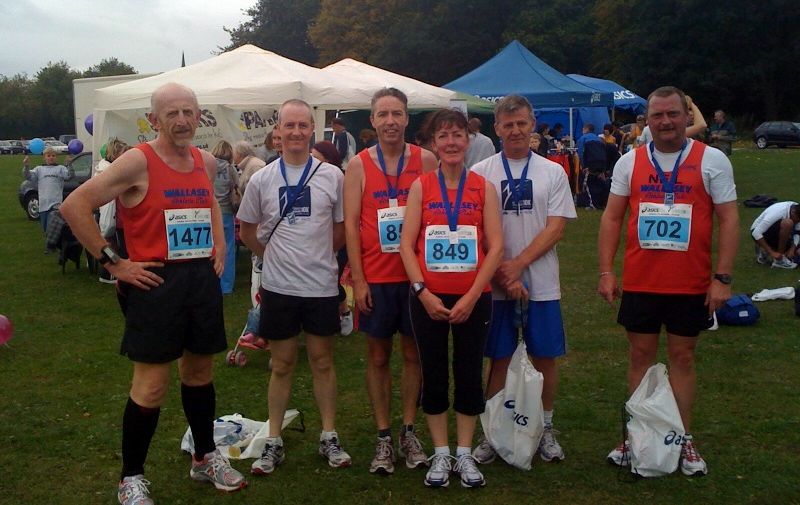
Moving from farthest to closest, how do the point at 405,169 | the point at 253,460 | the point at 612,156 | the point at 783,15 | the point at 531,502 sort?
the point at 783,15 → the point at 612,156 → the point at 253,460 → the point at 405,169 → the point at 531,502

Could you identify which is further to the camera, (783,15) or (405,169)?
(783,15)

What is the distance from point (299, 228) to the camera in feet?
14.2

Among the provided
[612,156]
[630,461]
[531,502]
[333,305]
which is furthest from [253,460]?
[612,156]

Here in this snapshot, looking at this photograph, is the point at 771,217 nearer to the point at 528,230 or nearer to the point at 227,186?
the point at 227,186

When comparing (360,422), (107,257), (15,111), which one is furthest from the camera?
(15,111)

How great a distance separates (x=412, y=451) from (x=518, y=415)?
597mm

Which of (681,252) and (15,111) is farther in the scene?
(15,111)

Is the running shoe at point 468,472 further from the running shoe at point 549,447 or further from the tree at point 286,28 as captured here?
the tree at point 286,28

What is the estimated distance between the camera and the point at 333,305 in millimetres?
4375

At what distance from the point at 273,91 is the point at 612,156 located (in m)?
9.36

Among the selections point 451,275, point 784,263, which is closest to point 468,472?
Answer: point 451,275

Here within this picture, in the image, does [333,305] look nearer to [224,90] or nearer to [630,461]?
[630,461]

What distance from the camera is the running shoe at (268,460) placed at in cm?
441

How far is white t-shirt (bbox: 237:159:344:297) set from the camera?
14.1 feet
